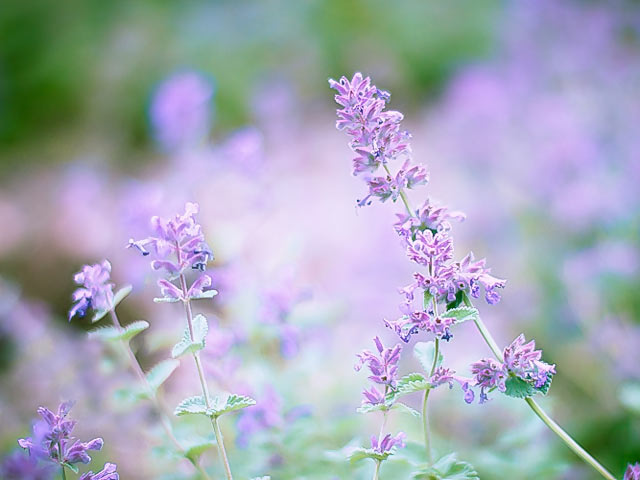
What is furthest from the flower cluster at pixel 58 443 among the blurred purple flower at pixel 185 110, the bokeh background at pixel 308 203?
the blurred purple flower at pixel 185 110

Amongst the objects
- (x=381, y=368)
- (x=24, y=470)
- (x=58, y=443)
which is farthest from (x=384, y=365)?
(x=24, y=470)

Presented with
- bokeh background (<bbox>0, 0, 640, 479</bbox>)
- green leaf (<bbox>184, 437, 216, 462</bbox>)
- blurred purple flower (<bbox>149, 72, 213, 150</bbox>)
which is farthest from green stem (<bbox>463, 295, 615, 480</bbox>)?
blurred purple flower (<bbox>149, 72, 213, 150</bbox>)

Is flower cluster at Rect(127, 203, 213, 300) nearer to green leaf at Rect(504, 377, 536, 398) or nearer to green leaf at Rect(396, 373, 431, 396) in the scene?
green leaf at Rect(396, 373, 431, 396)

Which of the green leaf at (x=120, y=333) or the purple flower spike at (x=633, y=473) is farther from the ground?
the green leaf at (x=120, y=333)

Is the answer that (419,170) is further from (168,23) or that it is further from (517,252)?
(168,23)

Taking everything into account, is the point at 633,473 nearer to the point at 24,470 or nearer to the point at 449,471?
the point at 449,471

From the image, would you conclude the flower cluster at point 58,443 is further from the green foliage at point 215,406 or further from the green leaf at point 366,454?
the green leaf at point 366,454

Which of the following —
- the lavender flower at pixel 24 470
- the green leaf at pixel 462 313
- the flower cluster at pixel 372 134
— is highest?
the flower cluster at pixel 372 134

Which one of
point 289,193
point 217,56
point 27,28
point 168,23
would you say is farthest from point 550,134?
point 27,28
